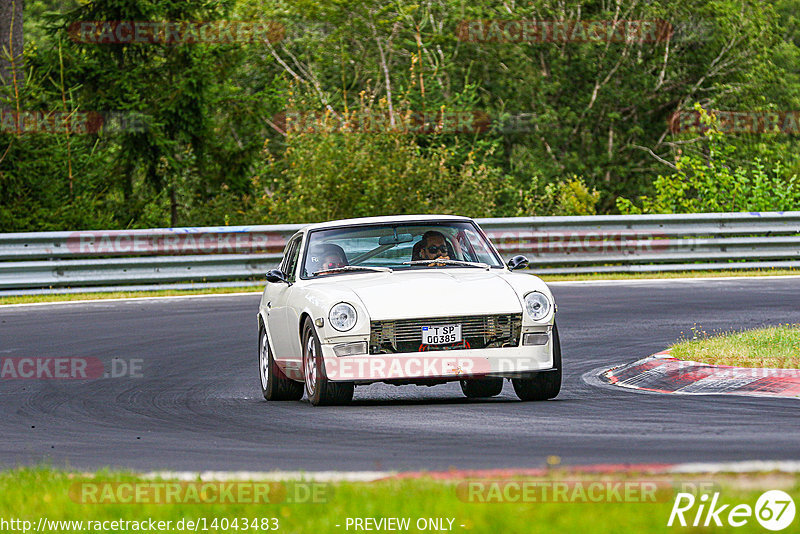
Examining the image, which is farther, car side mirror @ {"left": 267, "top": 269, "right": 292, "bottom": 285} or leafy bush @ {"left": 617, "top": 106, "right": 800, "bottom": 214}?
leafy bush @ {"left": 617, "top": 106, "right": 800, "bottom": 214}

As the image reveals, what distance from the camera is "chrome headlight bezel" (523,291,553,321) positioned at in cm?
985

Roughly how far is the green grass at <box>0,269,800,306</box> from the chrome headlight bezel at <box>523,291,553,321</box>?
1194 cm

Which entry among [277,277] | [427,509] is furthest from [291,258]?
[427,509]

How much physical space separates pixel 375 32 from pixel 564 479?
35.2 meters

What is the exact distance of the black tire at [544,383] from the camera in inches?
393

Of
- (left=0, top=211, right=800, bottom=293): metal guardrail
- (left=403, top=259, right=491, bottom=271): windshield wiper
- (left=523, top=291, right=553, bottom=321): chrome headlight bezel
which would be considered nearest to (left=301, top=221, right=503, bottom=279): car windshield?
(left=403, top=259, right=491, bottom=271): windshield wiper

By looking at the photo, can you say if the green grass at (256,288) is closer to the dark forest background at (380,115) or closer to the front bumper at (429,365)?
the dark forest background at (380,115)

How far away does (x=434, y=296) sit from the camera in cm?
977

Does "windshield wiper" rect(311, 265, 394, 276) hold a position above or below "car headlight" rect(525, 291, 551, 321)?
above

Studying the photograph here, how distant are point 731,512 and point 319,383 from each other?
5161 mm

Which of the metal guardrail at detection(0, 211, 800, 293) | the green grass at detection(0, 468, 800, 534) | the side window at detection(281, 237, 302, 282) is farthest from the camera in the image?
the metal guardrail at detection(0, 211, 800, 293)

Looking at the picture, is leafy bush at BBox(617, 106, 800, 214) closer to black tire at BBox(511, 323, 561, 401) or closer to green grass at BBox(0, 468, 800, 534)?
black tire at BBox(511, 323, 561, 401)

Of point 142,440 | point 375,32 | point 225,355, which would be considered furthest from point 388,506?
point 375,32

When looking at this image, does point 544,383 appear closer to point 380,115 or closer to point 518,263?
point 518,263
